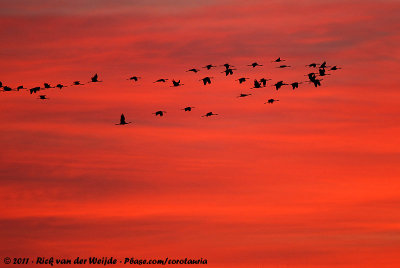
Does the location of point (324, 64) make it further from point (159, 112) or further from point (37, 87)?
point (37, 87)

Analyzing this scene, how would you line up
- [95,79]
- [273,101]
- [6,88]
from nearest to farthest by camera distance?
[6,88]
[95,79]
[273,101]

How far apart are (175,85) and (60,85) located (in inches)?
446

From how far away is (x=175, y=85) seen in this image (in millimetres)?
79562

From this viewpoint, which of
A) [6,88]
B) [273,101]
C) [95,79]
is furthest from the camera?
[273,101]

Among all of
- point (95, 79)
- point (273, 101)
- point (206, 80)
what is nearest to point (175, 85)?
point (206, 80)

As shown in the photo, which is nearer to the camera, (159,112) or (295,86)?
(295,86)

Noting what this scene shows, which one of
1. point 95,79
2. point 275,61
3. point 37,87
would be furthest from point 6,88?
point 275,61

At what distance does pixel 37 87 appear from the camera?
78.6m

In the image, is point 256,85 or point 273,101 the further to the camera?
point 273,101

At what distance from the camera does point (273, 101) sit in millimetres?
87812

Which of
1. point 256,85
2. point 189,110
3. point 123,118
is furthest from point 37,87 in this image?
point 256,85

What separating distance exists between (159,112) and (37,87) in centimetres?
1324

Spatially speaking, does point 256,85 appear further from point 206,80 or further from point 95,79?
point 95,79

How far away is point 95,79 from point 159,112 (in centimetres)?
803
